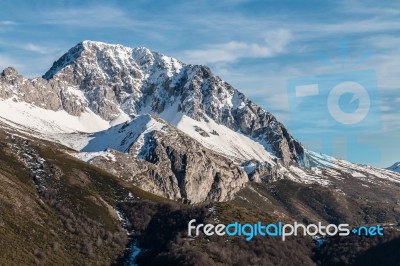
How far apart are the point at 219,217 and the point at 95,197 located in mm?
44505

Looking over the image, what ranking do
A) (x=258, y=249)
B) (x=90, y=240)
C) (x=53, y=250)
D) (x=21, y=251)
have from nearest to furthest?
(x=21, y=251) → (x=53, y=250) → (x=90, y=240) → (x=258, y=249)

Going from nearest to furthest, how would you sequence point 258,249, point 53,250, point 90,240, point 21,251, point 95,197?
point 21,251
point 53,250
point 90,240
point 258,249
point 95,197

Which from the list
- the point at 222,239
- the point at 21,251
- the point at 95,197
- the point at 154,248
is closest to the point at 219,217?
the point at 222,239

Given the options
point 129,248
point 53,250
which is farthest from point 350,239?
point 53,250

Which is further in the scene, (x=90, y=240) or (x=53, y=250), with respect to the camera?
(x=90, y=240)

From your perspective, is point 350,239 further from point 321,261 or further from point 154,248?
point 154,248

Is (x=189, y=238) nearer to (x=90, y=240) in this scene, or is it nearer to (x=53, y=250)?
(x=90, y=240)

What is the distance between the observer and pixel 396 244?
579 ft

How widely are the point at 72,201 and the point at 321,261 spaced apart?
85480 millimetres

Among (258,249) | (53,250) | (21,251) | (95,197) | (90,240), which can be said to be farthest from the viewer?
(95,197)

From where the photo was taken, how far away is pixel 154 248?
16062 centimetres

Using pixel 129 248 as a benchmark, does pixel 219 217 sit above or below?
above

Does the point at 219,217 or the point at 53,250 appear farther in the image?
the point at 219,217

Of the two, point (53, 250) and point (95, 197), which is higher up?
point (95, 197)
